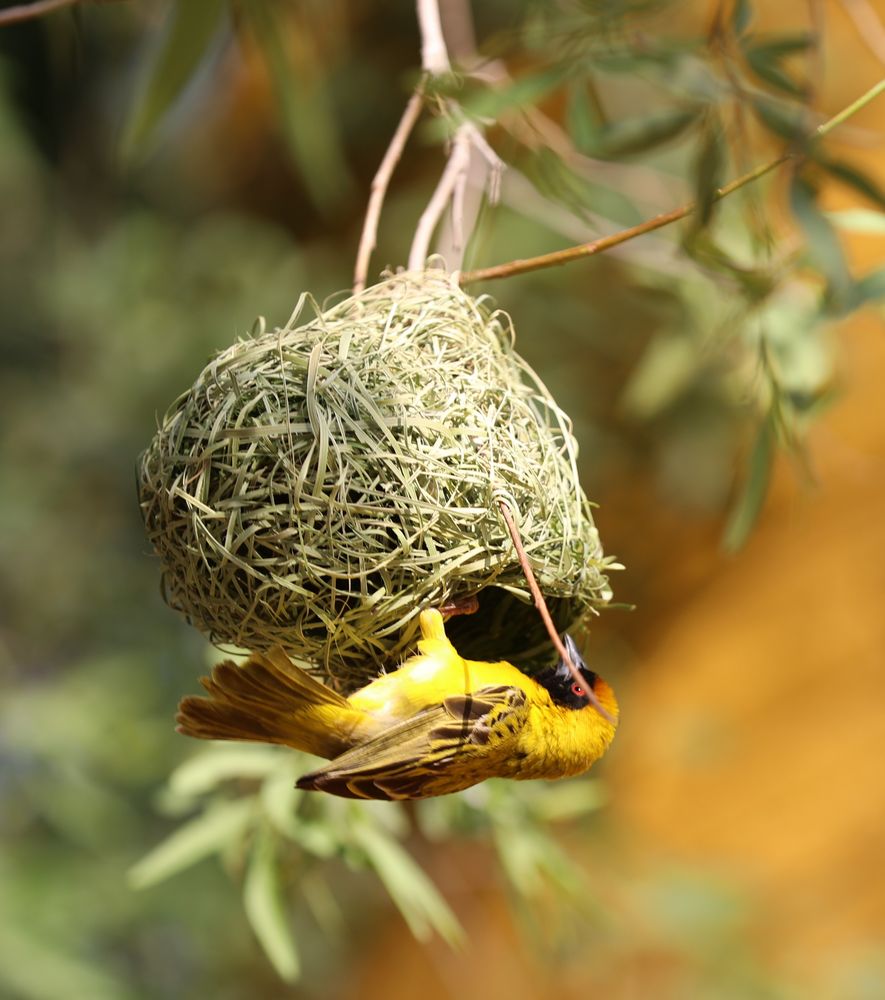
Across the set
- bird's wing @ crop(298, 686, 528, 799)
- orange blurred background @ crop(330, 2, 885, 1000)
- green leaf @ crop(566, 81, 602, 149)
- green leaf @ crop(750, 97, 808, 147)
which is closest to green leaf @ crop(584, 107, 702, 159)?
green leaf @ crop(566, 81, 602, 149)

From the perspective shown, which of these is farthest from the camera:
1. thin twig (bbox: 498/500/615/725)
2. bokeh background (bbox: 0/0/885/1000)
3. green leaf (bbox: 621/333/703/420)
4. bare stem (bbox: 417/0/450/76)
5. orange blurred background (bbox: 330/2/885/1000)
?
orange blurred background (bbox: 330/2/885/1000)

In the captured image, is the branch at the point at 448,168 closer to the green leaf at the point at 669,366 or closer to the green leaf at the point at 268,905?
the green leaf at the point at 268,905

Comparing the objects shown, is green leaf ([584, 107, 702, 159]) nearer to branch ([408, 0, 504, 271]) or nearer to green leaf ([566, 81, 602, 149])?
green leaf ([566, 81, 602, 149])

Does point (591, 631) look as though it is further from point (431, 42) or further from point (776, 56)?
point (431, 42)

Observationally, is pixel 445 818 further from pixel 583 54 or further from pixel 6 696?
pixel 6 696

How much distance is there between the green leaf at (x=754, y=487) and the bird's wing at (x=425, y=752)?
26.2 inches

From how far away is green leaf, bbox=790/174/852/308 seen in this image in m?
1.69

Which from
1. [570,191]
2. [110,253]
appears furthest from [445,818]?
[110,253]

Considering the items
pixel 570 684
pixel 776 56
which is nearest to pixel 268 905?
pixel 570 684

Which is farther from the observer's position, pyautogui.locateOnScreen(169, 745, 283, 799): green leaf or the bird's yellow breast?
pyautogui.locateOnScreen(169, 745, 283, 799): green leaf

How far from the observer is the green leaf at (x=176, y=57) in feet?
6.17

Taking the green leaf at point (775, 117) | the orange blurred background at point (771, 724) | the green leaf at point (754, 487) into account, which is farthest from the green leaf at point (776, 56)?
the orange blurred background at point (771, 724)

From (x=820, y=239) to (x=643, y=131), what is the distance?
37 centimetres

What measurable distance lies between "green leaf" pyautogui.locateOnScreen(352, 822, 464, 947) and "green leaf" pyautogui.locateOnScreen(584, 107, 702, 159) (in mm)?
1168
